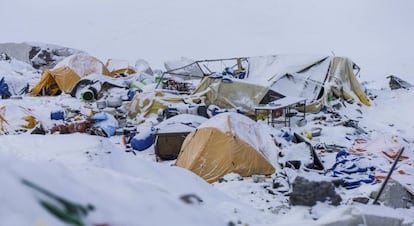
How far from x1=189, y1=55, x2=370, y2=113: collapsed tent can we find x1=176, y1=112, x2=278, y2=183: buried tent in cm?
510

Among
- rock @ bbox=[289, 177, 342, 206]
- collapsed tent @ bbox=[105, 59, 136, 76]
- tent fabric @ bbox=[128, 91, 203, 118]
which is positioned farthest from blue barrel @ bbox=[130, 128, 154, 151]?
collapsed tent @ bbox=[105, 59, 136, 76]

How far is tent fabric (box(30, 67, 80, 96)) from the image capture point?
18.5 metres

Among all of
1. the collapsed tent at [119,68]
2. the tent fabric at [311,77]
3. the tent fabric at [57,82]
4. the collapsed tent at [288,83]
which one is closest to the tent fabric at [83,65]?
the tent fabric at [57,82]

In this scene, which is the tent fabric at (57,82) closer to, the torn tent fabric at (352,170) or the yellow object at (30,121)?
the yellow object at (30,121)

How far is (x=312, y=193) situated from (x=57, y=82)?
49.6 ft

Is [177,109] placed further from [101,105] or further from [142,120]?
[101,105]

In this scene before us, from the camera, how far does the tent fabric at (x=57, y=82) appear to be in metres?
18.5

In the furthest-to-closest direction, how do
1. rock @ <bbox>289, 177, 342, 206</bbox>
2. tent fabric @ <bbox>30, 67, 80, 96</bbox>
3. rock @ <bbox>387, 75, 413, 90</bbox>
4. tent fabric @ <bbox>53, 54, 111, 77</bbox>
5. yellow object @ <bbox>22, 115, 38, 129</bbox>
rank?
rock @ <bbox>387, 75, 413, 90</bbox>, tent fabric @ <bbox>53, 54, 111, 77</bbox>, tent fabric @ <bbox>30, 67, 80, 96</bbox>, yellow object @ <bbox>22, 115, 38, 129</bbox>, rock @ <bbox>289, 177, 342, 206</bbox>

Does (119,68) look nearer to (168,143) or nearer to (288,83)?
(288,83)

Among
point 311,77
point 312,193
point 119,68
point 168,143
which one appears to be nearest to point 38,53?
point 119,68

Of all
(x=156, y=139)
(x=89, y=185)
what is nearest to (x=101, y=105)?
(x=156, y=139)

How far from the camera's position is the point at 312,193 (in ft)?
16.8

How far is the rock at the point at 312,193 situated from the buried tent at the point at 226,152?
128 inches

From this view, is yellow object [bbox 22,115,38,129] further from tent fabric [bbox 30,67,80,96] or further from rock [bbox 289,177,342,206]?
rock [bbox 289,177,342,206]
